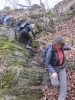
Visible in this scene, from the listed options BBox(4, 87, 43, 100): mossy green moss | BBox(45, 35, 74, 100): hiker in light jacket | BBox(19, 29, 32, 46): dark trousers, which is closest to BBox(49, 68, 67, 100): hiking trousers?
BBox(45, 35, 74, 100): hiker in light jacket

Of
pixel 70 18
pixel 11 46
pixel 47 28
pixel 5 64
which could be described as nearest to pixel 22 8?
pixel 70 18

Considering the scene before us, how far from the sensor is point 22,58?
705 cm

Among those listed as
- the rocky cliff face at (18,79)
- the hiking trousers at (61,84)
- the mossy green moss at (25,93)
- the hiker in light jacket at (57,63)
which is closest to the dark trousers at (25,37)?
the rocky cliff face at (18,79)

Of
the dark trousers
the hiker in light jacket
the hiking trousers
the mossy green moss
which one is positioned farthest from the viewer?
the dark trousers

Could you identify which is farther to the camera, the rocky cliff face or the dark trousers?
the dark trousers

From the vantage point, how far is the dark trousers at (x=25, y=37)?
8866 millimetres

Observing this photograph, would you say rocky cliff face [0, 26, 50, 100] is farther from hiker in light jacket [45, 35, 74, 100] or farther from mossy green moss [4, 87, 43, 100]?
hiker in light jacket [45, 35, 74, 100]

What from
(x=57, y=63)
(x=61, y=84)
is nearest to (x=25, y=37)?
(x=57, y=63)

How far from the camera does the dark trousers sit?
8866mm

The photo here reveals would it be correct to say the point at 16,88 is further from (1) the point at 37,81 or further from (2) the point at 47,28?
(2) the point at 47,28

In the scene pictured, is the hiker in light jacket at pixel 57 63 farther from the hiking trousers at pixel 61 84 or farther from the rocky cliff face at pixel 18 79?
the rocky cliff face at pixel 18 79

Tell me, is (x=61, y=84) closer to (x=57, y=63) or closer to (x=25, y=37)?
(x=57, y=63)

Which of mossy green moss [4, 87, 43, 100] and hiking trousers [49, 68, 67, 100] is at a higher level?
hiking trousers [49, 68, 67, 100]

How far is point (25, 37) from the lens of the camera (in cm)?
912
